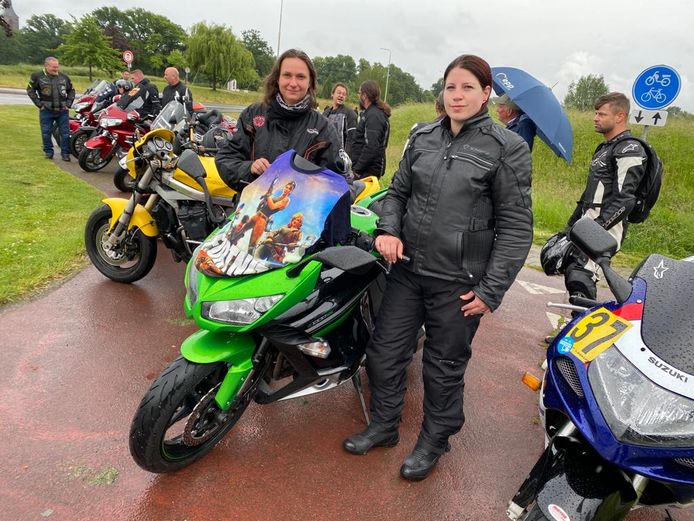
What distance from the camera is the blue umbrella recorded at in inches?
169

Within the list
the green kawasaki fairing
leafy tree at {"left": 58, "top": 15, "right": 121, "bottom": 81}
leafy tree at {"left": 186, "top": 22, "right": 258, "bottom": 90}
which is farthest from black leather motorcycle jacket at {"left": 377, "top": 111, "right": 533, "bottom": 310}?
leafy tree at {"left": 186, "top": 22, "right": 258, "bottom": 90}

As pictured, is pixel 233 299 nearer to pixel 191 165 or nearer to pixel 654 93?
pixel 191 165

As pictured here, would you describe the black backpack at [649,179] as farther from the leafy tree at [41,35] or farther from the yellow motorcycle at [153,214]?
the leafy tree at [41,35]

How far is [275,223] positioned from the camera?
2.18m

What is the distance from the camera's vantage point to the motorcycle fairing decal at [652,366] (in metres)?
1.38

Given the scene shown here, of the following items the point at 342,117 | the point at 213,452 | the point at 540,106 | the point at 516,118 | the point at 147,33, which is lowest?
the point at 213,452

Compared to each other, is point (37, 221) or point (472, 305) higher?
point (472, 305)

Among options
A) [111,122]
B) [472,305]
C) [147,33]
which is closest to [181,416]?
[472,305]

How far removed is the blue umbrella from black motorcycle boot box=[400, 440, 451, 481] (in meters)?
3.02

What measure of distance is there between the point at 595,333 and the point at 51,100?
1072 centimetres

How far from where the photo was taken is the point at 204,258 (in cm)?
216

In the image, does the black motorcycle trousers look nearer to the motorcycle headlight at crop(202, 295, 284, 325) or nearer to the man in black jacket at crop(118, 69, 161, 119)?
the motorcycle headlight at crop(202, 295, 284, 325)

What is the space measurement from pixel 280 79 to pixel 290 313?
5.64 feet

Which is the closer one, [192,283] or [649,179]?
[192,283]
